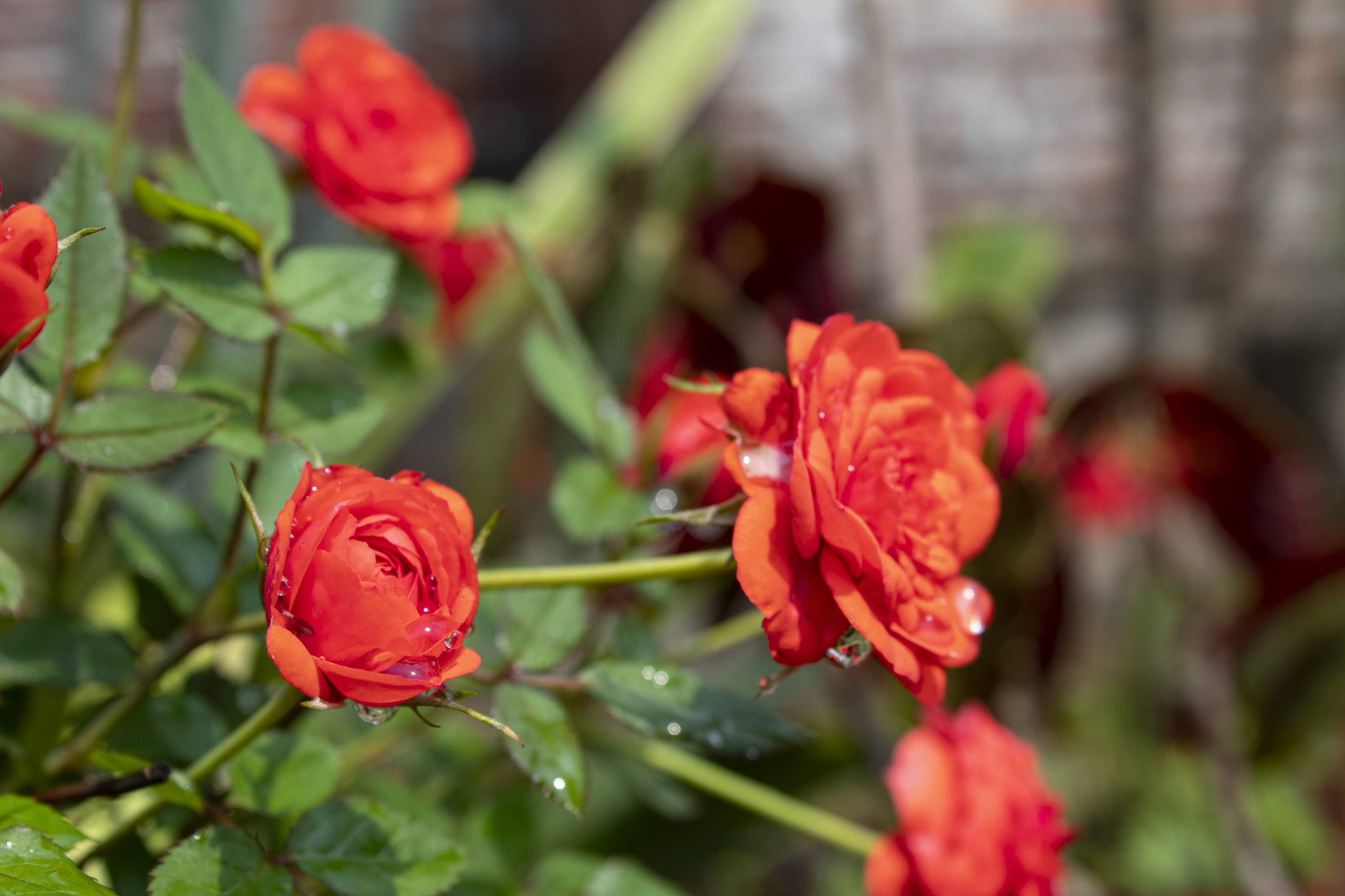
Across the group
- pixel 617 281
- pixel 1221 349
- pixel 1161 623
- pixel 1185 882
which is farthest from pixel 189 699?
pixel 1221 349

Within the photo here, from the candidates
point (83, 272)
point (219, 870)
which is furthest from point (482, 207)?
point (219, 870)

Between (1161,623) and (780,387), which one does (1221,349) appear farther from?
(780,387)

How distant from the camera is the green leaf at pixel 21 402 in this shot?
10.2 inches

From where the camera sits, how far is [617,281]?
679mm

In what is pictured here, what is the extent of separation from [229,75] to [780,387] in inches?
20.0

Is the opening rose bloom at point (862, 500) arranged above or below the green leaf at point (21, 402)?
below

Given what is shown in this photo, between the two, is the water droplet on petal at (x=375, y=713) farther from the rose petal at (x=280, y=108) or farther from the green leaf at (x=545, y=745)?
the rose petal at (x=280, y=108)

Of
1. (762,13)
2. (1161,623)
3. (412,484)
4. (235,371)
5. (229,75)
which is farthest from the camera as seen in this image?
(762,13)

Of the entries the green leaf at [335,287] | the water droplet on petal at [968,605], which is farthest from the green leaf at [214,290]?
the water droplet on petal at [968,605]

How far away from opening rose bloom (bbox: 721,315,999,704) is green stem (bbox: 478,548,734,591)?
0.02 meters

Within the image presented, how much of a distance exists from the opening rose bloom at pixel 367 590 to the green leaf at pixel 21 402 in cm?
10

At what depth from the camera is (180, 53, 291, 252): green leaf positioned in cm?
30

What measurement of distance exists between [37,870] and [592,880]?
0.21 metres

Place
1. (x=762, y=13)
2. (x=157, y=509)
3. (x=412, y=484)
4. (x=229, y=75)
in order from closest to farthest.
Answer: (x=412, y=484), (x=157, y=509), (x=229, y=75), (x=762, y=13)
